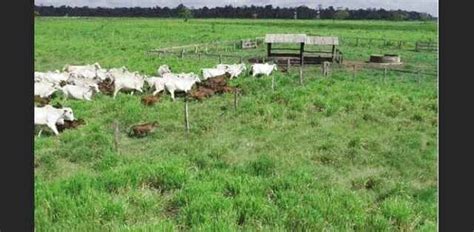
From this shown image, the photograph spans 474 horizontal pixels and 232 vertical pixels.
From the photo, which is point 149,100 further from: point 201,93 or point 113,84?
point 113,84

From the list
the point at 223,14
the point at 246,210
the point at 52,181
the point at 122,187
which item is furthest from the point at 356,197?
the point at 223,14

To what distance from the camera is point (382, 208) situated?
23.1 feet

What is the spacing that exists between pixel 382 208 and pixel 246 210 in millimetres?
1839

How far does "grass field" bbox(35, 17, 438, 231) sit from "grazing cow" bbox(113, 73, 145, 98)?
1.11 ft

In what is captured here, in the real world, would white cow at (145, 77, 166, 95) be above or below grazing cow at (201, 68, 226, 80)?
below

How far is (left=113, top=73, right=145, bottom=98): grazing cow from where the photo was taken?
52.2 feet

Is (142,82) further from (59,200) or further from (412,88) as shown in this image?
(59,200)

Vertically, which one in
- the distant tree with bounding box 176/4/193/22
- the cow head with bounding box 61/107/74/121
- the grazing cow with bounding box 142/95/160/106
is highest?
the distant tree with bounding box 176/4/193/22

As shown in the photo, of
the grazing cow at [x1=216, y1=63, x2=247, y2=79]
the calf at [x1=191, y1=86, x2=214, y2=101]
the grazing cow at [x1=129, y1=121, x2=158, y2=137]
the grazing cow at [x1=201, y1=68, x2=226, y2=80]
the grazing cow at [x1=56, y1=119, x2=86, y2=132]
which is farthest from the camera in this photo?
the grazing cow at [x1=216, y1=63, x2=247, y2=79]

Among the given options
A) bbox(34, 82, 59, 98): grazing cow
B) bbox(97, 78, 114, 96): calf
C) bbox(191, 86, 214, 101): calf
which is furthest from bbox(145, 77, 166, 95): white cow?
bbox(34, 82, 59, 98): grazing cow

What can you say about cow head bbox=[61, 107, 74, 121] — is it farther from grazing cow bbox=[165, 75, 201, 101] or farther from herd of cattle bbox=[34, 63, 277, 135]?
grazing cow bbox=[165, 75, 201, 101]

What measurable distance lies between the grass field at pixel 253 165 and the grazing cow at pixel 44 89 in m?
1.15

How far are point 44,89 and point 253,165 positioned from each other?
27.7 ft

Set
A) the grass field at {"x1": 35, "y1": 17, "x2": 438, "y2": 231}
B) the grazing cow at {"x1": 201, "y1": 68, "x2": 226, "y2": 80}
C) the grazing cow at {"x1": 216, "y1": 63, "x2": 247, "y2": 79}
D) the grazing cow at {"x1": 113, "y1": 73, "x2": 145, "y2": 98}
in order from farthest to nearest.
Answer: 1. the grazing cow at {"x1": 216, "y1": 63, "x2": 247, "y2": 79}
2. the grazing cow at {"x1": 201, "y1": 68, "x2": 226, "y2": 80}
3. the grazing cow at {"x1": 113, "y1": 73, "x2": 145, "y2": 98}
4. the grass field at {"x1": 35, "y1": 17, "x2": 438, "y2": 231}
